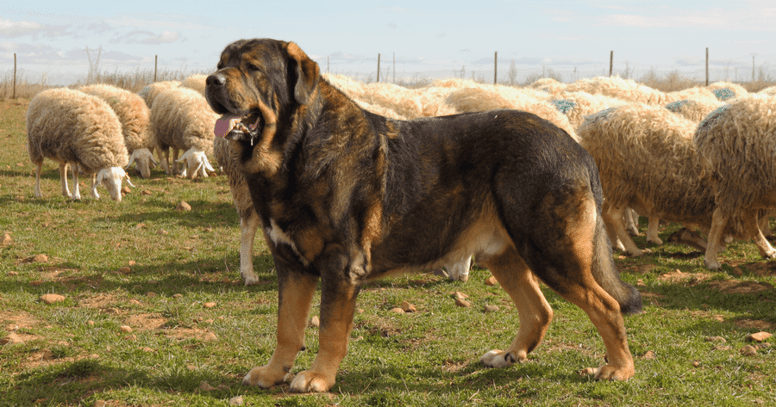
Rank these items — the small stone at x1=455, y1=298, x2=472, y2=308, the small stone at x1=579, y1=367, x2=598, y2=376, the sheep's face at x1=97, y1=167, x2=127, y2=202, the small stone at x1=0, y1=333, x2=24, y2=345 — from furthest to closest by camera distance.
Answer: the sheep's face at x1=97, y1=167, x2=127, y2=202, the small stone at x1=455, y1=298, x2=472, y2=308, the small stone at x1=0, y1=333, x2=24, y2=345, the small stone at x1=579, y1=367, x2=598, y2=376

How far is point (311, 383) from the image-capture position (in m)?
3.43

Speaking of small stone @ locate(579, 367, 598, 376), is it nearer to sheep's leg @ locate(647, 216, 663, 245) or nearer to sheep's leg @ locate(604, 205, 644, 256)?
sheep's leg @ locate(604, 205, 644, 256)

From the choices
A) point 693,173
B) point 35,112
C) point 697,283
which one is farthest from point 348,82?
point 697,283

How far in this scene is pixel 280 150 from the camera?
3.15m

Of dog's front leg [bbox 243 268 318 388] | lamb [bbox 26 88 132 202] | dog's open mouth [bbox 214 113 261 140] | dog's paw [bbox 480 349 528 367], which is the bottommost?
dog's paw [bbox 480 349 528 367]

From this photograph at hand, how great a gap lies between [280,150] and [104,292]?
3694mm

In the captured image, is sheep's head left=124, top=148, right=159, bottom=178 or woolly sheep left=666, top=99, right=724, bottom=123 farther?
sheep's head left=124, top=148, right=159, bottom=178

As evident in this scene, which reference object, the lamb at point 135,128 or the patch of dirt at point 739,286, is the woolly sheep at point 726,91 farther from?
the lamb at point 135,128

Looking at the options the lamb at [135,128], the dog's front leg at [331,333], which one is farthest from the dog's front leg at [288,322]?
the lamb at [135,128]

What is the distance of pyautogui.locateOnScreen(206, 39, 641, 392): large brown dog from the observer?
3154 mm

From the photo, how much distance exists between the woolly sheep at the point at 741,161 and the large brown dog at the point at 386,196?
4521mm

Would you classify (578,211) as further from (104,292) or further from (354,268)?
(104,292)

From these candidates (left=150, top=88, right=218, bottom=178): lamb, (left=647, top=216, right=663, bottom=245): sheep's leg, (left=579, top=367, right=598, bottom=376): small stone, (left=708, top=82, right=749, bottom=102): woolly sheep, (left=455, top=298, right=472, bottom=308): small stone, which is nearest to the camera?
(left=579, top=367, right=598, bottom=376): small stone

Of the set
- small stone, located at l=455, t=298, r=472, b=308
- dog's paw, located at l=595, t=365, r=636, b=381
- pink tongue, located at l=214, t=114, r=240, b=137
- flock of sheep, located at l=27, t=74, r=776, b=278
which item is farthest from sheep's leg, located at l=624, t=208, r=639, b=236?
pink tongue, located at l=214, t=114, r=240, b=137
